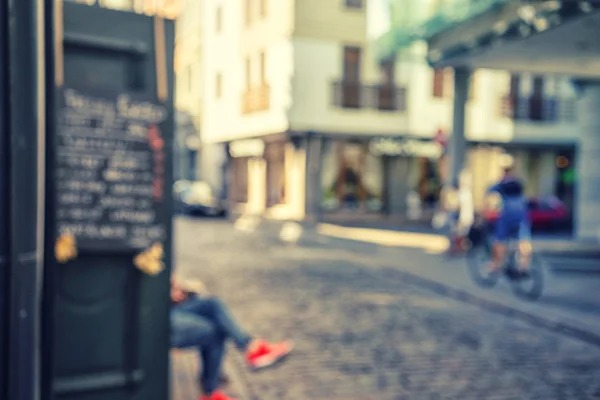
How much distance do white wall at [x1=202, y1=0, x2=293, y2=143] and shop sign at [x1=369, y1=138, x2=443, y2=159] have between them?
146 inches

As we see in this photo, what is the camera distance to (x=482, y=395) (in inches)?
179

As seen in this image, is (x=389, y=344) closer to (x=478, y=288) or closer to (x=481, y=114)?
(x=478, y=288)

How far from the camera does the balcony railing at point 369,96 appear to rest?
74.4ft

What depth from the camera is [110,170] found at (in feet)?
10.2

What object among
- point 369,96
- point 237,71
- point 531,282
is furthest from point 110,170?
point 237,71

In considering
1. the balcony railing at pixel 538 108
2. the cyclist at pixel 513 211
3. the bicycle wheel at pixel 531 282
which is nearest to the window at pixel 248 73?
the balcony railing at pixel 538 108

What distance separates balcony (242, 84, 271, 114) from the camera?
74.9 ft

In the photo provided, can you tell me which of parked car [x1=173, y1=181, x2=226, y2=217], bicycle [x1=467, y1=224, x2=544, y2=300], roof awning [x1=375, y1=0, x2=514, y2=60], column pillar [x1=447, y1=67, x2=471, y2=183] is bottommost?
bicycle [x1=467, y1=224, x2=544, y2=300]

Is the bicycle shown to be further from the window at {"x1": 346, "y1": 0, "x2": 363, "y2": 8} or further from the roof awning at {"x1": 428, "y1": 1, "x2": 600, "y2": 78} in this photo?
the window at {"x1": 346, "y1": 0, "x2": 363, "y2": 8}

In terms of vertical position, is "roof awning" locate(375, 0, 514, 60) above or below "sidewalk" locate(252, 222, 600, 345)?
above

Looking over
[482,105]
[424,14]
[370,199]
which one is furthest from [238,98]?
[424,14]

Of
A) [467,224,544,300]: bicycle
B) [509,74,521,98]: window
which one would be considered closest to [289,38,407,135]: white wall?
[509,74,521,98]: window

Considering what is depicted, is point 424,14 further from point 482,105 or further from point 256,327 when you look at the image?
point 482,105

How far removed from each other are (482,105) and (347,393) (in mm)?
21563
